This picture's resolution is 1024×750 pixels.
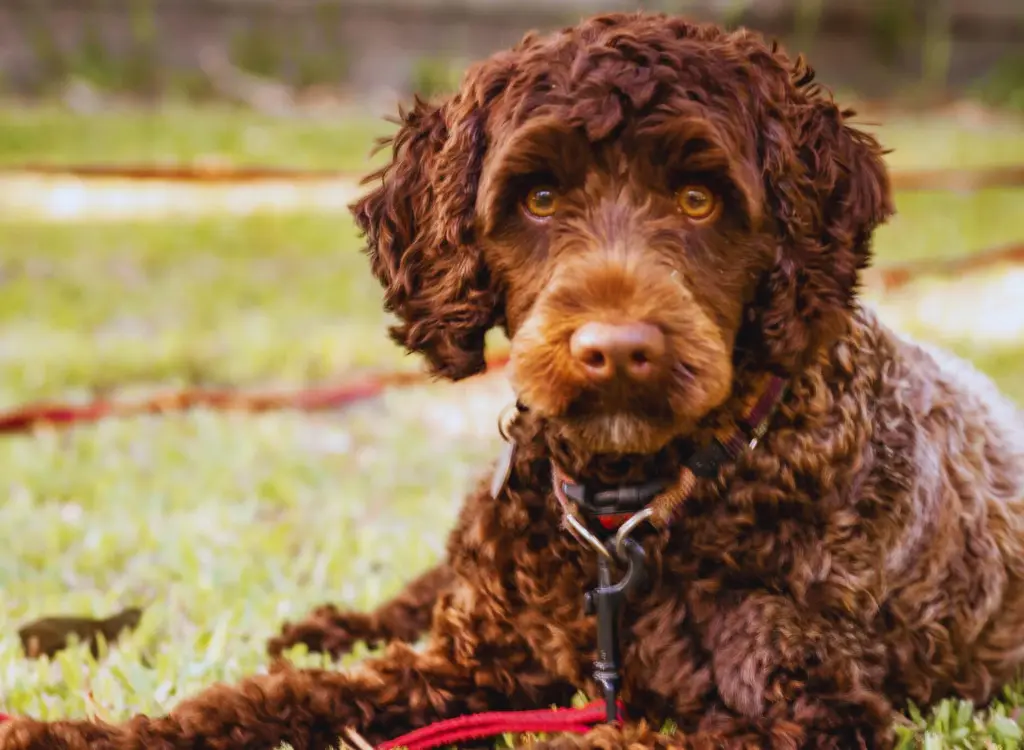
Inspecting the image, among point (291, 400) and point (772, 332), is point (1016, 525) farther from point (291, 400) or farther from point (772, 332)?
point (291, 400)

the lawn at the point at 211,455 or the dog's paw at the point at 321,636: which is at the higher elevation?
the dog's paw at the point at 321,636

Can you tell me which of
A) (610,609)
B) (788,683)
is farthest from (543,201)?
(788,683)

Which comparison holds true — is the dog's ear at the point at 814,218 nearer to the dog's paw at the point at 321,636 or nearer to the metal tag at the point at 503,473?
the metal tag at the point at 503,473

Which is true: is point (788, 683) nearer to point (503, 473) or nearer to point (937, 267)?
point (503, 473)

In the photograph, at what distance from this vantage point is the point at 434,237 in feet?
10.4

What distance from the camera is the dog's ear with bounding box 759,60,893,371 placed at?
2865 millimetres

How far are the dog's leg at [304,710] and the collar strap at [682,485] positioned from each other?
Answer: 586 millimetres

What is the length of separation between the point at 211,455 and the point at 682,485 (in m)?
3.69

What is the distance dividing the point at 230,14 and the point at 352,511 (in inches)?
518

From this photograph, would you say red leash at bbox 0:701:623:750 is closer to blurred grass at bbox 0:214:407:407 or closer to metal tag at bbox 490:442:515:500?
metal tag at bbox 490:442:515:500

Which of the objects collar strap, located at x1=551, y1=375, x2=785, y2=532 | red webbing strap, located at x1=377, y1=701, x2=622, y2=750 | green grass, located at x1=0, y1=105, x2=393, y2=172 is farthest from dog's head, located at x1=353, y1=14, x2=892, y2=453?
green grass, located at x1=0, y1=105, x2=393, y2=172

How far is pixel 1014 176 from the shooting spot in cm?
980

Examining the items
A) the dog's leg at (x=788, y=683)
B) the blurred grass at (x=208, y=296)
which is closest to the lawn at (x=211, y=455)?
the blurred grass at (x=208, y=296)

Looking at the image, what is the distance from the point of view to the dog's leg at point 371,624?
3949mm
